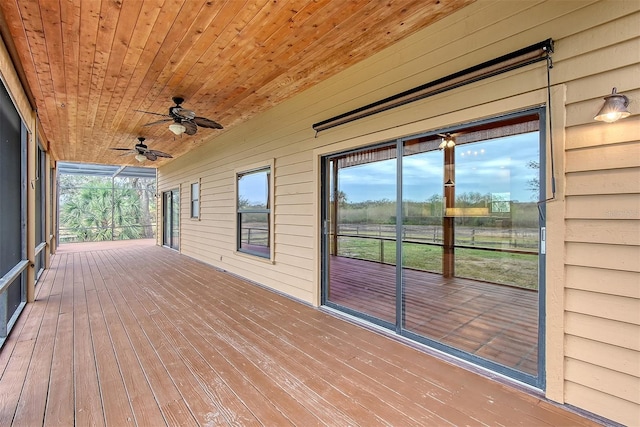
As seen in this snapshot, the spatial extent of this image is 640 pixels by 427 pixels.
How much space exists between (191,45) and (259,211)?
291 centimetres

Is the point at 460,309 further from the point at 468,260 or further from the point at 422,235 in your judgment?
the point at 422,235

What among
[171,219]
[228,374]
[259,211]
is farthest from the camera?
[171,219]

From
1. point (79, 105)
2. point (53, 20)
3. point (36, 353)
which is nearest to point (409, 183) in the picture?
point (53, 20)

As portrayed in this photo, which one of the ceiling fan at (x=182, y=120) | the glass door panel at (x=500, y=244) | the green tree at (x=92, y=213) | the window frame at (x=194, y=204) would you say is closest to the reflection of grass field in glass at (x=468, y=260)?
the glass door panel at (x=500, y=244)

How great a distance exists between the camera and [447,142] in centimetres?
319

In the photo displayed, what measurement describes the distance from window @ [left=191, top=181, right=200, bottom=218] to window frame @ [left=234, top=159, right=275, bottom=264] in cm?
241

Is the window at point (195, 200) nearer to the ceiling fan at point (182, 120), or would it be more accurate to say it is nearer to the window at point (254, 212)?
the window at point (254, 212)

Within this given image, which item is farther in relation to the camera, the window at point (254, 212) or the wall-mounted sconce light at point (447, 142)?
the window at point (254, 212)

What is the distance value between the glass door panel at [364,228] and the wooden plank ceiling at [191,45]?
1.17 meters

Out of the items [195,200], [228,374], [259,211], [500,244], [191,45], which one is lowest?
[228,374]

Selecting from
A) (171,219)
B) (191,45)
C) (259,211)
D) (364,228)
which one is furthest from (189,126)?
(171,219)

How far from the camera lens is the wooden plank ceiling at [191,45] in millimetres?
2371

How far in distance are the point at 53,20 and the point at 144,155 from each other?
433cm

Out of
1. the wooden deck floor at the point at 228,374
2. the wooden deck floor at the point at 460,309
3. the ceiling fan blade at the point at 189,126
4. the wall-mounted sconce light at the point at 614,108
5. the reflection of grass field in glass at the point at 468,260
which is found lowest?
the wooden deck floor at the point at 228,374
